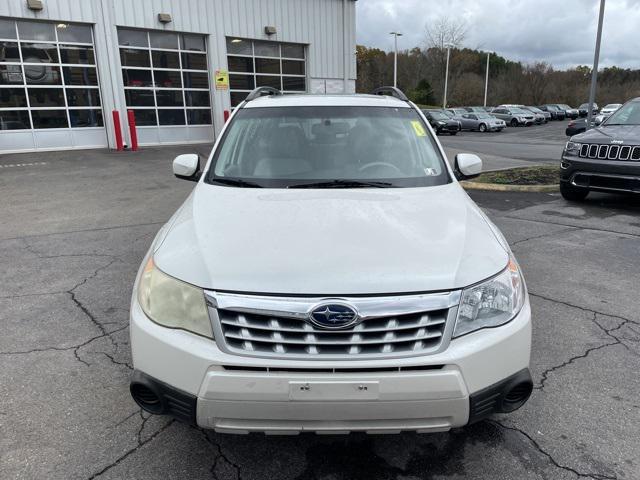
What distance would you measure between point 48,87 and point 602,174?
54.8 ft

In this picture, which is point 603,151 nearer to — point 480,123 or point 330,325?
point 330,325

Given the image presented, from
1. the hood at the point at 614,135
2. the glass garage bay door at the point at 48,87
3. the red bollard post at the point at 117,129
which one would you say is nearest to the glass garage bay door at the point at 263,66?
the red bollard post at the point at 117,129

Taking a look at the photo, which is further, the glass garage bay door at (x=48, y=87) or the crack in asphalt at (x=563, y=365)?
the glass garage bay door at (x=48, y=87)

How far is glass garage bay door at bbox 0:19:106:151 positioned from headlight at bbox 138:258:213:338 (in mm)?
17148

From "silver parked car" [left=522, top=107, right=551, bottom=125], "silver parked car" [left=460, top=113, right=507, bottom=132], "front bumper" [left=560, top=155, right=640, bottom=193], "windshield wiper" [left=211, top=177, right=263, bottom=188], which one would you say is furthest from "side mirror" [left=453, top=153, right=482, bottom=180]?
"silver parked car" [left=522, top=107, right=551, bottom=125]

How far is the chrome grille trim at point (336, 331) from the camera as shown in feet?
A: 6.39

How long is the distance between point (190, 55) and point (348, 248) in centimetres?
1889

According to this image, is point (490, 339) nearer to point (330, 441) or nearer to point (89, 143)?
point (330, 441)

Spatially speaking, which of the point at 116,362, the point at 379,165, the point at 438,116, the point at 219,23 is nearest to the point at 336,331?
the point at 379,165

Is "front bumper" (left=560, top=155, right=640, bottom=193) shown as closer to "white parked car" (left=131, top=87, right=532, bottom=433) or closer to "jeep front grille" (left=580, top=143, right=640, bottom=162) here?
"jeep front grille" (left=580, top=143, right=640, bottom=162)

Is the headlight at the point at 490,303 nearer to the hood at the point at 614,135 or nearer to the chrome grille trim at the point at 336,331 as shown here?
the chrome grille trim at the point at 336,331

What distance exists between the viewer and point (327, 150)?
11.2ft

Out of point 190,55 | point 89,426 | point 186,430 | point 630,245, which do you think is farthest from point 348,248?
point 190,55

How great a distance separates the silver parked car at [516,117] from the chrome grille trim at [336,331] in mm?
44235
